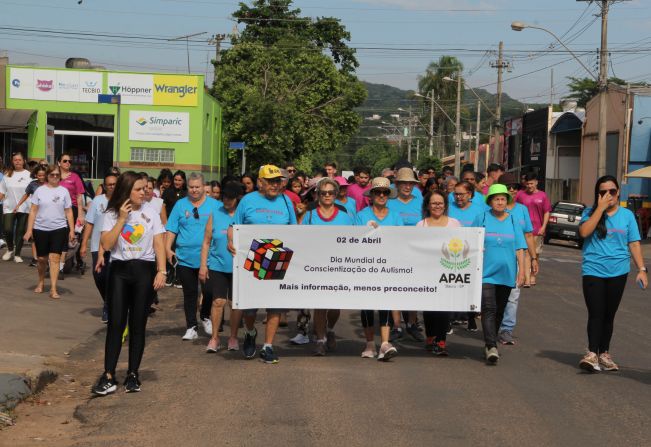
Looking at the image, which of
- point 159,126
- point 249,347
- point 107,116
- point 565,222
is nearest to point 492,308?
point 249,347

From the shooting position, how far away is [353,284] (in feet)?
33.6

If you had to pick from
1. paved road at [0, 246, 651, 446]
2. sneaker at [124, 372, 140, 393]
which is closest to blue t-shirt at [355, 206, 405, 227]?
paved road at [0, 246, 651, 446]

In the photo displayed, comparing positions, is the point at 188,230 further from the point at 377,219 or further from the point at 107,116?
the point at 107,116

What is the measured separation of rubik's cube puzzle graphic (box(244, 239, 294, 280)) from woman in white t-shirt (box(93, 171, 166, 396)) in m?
1.82

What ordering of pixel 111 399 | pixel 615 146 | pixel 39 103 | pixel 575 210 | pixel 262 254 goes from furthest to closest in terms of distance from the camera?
pixel 615 146, pixel 39 103, pixel 575 210, pixel 262 254, pixel 111 399

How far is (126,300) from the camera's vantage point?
8.30 m

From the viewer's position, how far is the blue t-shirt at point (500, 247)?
10344mm

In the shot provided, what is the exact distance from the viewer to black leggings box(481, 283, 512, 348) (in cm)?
1003

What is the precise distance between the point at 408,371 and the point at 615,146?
39993mm

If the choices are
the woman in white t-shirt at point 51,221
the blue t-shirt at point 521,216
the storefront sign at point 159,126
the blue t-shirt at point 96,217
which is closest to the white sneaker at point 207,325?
the blue t-shirt at point 96,217

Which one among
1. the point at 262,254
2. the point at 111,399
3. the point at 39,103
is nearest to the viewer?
the point at 111,399

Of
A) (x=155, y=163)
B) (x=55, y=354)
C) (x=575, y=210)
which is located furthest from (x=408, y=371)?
(x=155, y=163)

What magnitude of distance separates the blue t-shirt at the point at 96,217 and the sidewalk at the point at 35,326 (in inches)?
40.5

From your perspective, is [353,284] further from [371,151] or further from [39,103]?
[371,151]
